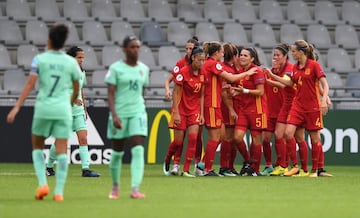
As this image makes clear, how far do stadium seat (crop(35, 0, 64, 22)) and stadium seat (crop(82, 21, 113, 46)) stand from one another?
2.86 feet

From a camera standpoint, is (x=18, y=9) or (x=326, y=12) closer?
(x=18, y=9)

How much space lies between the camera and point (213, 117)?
59.1 feet

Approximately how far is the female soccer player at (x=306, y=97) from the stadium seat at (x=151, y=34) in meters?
8.36

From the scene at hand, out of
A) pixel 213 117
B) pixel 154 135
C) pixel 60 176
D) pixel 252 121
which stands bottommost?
pixel 154 135

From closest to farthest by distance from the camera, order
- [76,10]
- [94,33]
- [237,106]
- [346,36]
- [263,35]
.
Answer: [237,106] < [94,33] < [76,10] < [263,35] < [346,36]

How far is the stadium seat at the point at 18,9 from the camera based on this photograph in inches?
1061

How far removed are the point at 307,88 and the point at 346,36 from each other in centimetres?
973

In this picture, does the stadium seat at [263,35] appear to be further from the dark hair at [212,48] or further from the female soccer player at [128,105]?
the female soccer player at [128,105]

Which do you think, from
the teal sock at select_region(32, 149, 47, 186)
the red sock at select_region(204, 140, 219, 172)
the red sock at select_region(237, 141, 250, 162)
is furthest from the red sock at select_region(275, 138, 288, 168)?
the teal sock at select_region(32, 149, 47, 186)

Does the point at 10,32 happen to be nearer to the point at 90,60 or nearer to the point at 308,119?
the point at 90,60

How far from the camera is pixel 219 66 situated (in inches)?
705

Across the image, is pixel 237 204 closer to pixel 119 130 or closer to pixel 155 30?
pixel 119 130

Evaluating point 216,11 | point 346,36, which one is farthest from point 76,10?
point 346,36

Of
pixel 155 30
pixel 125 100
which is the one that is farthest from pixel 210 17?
pixel 125 100
